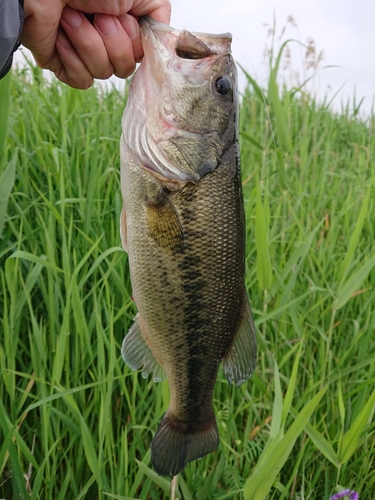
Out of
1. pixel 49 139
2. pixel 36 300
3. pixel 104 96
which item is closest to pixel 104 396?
pixel 36 300

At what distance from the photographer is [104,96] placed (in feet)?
13.7

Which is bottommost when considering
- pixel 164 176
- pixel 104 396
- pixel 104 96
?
pixel 104 396

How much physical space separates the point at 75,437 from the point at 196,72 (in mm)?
1234

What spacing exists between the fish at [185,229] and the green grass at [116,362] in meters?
0.16

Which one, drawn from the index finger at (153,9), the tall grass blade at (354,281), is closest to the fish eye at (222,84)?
the index finger at (153,9)

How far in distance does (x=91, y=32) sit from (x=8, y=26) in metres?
0.33

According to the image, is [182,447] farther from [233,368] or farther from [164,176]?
[164,176]

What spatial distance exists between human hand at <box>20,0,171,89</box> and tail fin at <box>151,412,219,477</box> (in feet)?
3.71

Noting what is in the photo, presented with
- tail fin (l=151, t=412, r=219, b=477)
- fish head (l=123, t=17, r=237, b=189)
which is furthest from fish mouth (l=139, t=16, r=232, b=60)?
tail fin (l=151, t=412, r=219, b=477)

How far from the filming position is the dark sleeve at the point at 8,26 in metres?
1.55

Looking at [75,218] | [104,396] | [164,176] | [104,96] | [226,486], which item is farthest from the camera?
[104,96]

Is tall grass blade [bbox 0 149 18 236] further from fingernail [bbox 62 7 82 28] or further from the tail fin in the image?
the tail fin

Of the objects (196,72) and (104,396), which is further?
(104,396)

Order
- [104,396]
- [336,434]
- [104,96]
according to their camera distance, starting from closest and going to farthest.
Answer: [104,396] < [336,434] < [104,96]
